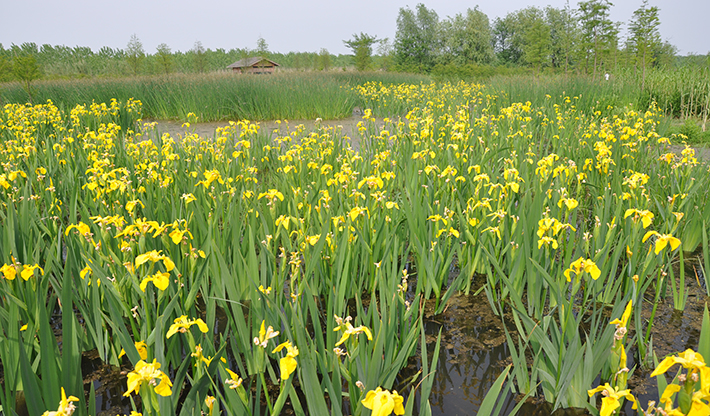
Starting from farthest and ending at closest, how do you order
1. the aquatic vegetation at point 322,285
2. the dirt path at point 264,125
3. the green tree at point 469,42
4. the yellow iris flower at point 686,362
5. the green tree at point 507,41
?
the green tree at point 507,41, the green tree at point 469,42, the dirt path at point 264,125, the aquatic vegetation at point 322,285, the yellow iris flower at point 686,362

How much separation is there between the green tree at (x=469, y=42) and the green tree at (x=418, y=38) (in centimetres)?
169

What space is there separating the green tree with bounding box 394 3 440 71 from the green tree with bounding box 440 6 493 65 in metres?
1.69

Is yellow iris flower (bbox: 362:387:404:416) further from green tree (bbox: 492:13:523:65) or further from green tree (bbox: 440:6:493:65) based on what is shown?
green tree (bbox: 492:13:523:65)

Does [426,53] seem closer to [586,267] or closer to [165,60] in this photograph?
[165,60]

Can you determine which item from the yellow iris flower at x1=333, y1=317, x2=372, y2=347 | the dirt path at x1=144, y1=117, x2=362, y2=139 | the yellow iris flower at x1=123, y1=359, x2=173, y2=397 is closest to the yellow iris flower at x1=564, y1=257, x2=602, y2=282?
the yellow iris flower at x1=333, y1=317, x2=372, y2=347

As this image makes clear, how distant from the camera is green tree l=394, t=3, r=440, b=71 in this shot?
52.8 metres

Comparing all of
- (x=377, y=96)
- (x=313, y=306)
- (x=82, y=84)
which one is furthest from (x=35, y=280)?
(x=82, y=84)

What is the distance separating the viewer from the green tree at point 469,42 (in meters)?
50.9

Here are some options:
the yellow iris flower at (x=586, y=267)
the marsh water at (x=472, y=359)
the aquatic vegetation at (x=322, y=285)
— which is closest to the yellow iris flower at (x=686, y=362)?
the aquatic vegetation at (x=322, y=285)

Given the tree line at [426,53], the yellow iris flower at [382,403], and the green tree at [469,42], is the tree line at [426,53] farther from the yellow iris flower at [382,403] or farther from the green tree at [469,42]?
the yellow iris flower at [382,403]

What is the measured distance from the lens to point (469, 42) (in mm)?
51031

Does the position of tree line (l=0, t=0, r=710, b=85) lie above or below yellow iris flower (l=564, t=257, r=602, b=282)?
above

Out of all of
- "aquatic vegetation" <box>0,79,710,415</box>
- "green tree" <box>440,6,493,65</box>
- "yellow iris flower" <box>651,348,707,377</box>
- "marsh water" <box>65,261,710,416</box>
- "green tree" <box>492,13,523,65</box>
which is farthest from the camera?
"green tree" <box>492,13,523,65</box>

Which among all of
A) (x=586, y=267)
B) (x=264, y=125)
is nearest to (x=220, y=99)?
(x=264, y=125)
